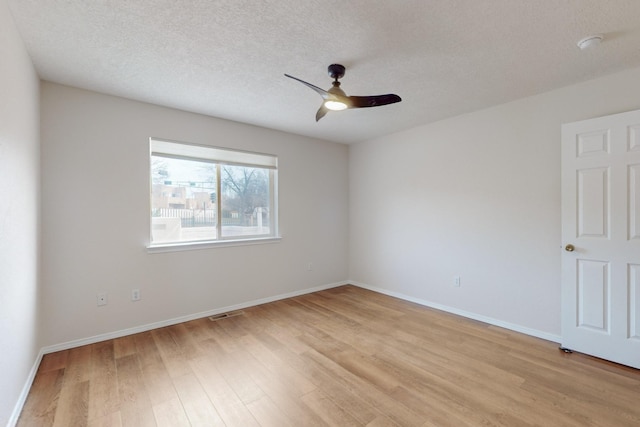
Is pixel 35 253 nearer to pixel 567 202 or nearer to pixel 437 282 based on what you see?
pixel 437 282

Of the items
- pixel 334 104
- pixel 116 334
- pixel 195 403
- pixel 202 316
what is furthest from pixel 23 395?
pixel 334 104

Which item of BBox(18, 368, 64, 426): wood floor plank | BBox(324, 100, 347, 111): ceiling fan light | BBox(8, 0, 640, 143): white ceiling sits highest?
BBox(8, 0, 640, 143): white ceiling

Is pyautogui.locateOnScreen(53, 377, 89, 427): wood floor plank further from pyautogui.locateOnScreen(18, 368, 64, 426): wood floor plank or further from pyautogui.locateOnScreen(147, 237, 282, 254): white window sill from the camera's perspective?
pyautogui.locateOnScreen(147, 237, 282, 254): white window sill

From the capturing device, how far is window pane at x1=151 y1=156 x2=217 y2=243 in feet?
10.5

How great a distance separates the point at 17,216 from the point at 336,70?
2.48 m

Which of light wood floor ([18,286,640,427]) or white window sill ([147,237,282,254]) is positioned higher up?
Answer: white window sill ([147,237,282,254])

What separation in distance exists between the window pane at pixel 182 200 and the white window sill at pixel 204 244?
124mm

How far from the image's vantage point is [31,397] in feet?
6.35

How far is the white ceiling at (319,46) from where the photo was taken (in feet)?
5.52

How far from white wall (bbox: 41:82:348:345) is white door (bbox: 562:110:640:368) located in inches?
133

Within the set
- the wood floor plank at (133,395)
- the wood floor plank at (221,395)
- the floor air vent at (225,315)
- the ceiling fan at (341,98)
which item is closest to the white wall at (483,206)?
the ceiling fan at (341,98)

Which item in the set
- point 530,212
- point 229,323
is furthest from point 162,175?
point 530,212

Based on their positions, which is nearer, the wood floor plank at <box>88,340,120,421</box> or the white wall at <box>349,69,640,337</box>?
the wood floor plank at <box>88,340,120,421</box>

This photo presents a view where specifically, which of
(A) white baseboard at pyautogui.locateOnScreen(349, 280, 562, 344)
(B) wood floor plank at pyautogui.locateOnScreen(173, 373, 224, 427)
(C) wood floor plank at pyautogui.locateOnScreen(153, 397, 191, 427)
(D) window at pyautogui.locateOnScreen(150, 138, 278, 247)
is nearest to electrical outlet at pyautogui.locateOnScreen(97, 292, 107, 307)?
(D) window at pyautogui.locateOnScreen(150, 138, 278, 247)
